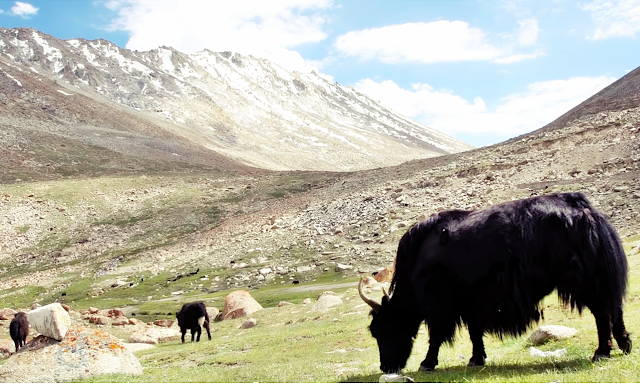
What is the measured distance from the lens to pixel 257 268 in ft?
164

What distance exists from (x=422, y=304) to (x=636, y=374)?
326cm

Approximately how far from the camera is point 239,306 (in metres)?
32.7

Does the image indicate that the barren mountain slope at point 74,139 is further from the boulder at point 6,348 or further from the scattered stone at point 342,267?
the boulder at point 6,348

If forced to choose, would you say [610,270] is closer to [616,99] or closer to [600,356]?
[600,356]

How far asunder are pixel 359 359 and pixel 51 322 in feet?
28.8

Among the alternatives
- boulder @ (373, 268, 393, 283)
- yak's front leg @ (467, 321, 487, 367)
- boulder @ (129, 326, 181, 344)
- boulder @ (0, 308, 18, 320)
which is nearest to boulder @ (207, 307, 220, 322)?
boulder @ (129, 326, 181, 344)

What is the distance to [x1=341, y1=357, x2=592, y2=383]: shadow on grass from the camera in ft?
24.3

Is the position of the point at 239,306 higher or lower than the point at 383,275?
lower

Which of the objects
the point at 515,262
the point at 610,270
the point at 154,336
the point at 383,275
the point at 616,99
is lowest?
the point at 154,336

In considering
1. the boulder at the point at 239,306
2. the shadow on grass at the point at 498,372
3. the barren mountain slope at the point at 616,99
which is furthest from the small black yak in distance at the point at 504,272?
the barren mountain slope at the point at 616,99

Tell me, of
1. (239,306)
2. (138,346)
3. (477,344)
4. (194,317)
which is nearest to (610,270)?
(477,344)

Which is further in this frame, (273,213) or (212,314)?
(273,213)

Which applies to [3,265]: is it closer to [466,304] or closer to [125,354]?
[125,354]

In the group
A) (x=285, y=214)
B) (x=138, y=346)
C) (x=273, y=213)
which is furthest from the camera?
(x=273, y=213)
